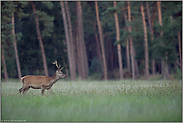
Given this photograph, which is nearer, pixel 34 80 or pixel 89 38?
pixel 34 80

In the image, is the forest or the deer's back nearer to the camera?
the deer's back

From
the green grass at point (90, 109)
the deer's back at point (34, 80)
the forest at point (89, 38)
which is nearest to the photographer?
the green grass at point (90, 109)

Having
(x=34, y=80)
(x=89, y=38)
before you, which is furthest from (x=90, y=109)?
(x=89, y=38)

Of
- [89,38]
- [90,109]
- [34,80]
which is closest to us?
[90,109]

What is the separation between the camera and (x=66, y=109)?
7.42 metres

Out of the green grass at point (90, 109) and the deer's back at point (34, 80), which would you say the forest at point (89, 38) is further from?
the green grass at point (90, 109)

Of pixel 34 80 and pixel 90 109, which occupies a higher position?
pixel 34 80

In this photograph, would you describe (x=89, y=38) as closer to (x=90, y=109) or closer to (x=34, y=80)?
(x=34, y=80)

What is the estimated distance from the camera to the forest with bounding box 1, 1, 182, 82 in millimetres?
21484

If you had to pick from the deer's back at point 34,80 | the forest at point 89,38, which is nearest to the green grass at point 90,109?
the deer's back at point 34,80

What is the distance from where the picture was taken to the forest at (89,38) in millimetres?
21484

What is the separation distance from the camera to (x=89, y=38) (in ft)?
166

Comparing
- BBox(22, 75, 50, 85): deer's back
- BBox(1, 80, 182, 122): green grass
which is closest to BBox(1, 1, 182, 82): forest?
BBox(22, 75, 50, 85): deer's back

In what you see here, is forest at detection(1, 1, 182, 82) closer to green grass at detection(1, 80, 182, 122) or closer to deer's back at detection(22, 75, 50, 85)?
deer's back at detection(22, 75, 50, 85)
